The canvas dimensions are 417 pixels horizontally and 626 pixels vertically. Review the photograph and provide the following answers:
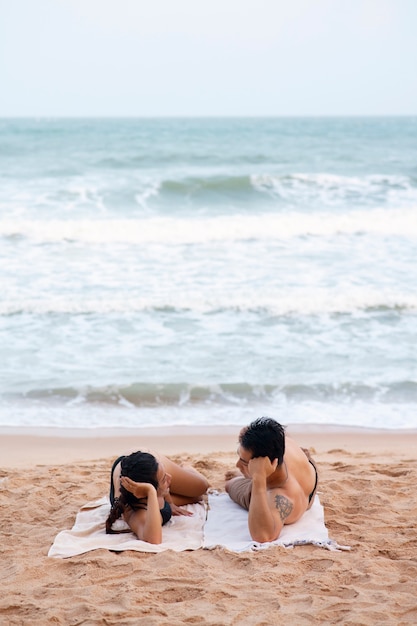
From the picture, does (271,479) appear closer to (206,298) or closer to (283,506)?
(283,506)

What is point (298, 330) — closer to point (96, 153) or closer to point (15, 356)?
point (15, 356)

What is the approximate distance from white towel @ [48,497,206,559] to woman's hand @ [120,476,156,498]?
268mm

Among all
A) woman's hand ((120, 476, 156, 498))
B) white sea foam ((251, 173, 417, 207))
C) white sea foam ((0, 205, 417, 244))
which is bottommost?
woman's hand ((120, 476, 156, 498))

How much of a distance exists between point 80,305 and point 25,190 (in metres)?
11.1

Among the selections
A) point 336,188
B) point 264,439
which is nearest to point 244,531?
point 264,439

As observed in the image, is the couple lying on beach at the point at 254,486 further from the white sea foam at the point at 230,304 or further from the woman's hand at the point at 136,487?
the white sea foam at the point at 230,304

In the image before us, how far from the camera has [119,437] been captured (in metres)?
6.55

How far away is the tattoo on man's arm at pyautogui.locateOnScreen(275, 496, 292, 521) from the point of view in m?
4.38

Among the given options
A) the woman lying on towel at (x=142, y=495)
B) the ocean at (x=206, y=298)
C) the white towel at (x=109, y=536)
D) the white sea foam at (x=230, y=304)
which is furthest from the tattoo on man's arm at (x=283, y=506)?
the white sea foam at (x=230, y=304)

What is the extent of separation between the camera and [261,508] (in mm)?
4293

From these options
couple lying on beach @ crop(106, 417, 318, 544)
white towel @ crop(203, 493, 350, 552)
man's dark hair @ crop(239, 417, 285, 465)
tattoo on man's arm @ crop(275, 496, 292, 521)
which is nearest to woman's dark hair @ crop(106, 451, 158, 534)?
couple lying on beach @ crop(106, 417, 318, 544)

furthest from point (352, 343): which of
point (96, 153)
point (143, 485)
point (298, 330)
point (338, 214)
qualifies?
point (96, 153)

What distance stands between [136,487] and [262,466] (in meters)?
0.74

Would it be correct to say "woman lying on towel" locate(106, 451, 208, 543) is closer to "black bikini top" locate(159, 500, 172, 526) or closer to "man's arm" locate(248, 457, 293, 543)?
"black bikini top" locate(159, 500, 172, 526)
